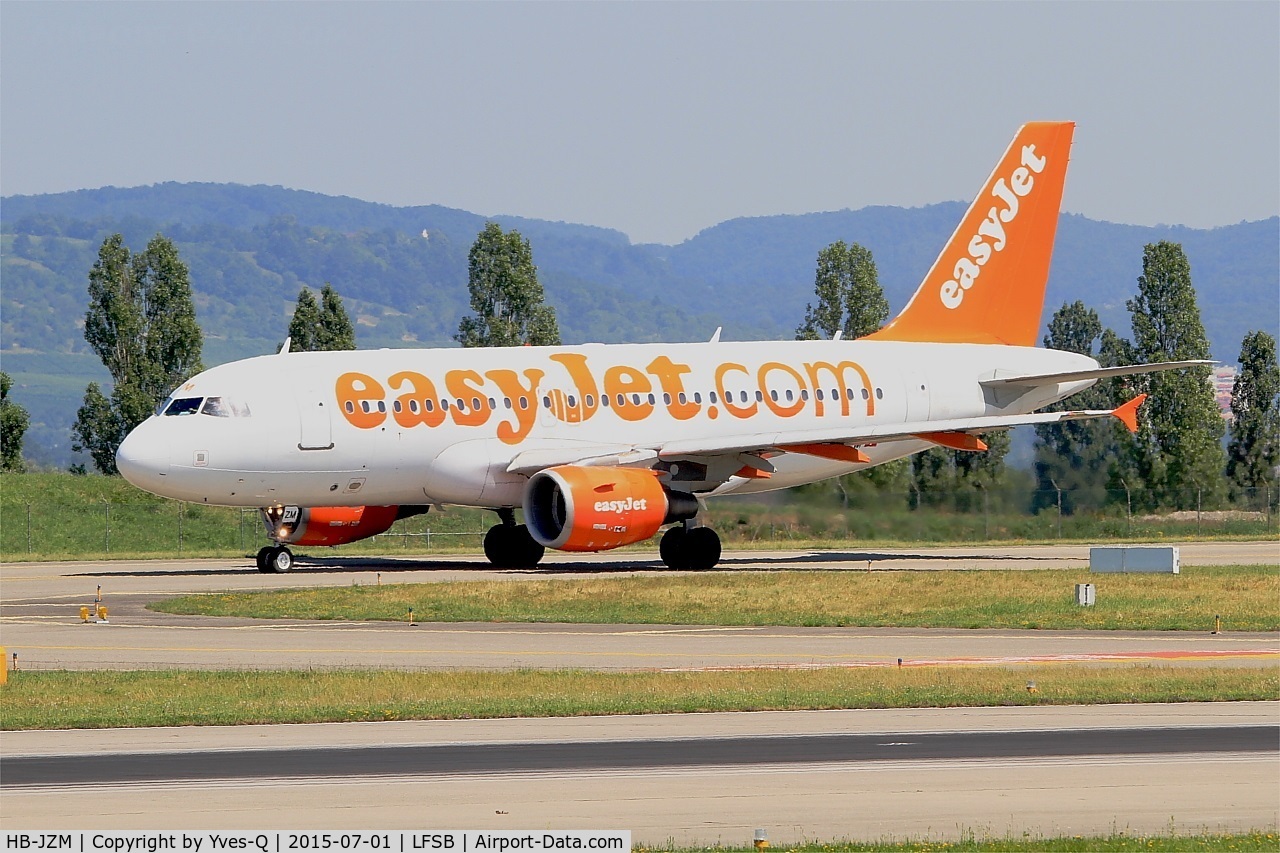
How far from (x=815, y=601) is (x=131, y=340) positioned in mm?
61378

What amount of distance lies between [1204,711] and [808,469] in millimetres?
29661

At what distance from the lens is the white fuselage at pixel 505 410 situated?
44.3 metres

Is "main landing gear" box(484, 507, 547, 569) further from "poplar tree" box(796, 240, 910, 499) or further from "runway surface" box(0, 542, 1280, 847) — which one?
"poplar tree" box(796, 240, 910, 499)

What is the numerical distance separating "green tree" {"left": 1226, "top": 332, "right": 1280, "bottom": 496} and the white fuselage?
4227cm

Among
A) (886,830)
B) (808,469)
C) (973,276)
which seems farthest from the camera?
(973,276)

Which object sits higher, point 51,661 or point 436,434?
point 436,434

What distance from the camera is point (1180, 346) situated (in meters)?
90.6

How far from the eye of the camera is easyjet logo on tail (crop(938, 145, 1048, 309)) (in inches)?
2245

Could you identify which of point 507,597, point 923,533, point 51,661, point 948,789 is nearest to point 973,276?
point 923,533

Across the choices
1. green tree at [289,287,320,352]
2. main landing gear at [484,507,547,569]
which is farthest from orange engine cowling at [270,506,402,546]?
green tree at [289,287,320,352]

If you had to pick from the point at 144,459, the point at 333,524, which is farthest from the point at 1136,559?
the point at 144,459

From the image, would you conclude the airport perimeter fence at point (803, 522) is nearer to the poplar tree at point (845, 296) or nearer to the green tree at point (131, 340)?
the poplar tree at point (845, 296)

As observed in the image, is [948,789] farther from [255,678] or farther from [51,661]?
[51,661]
